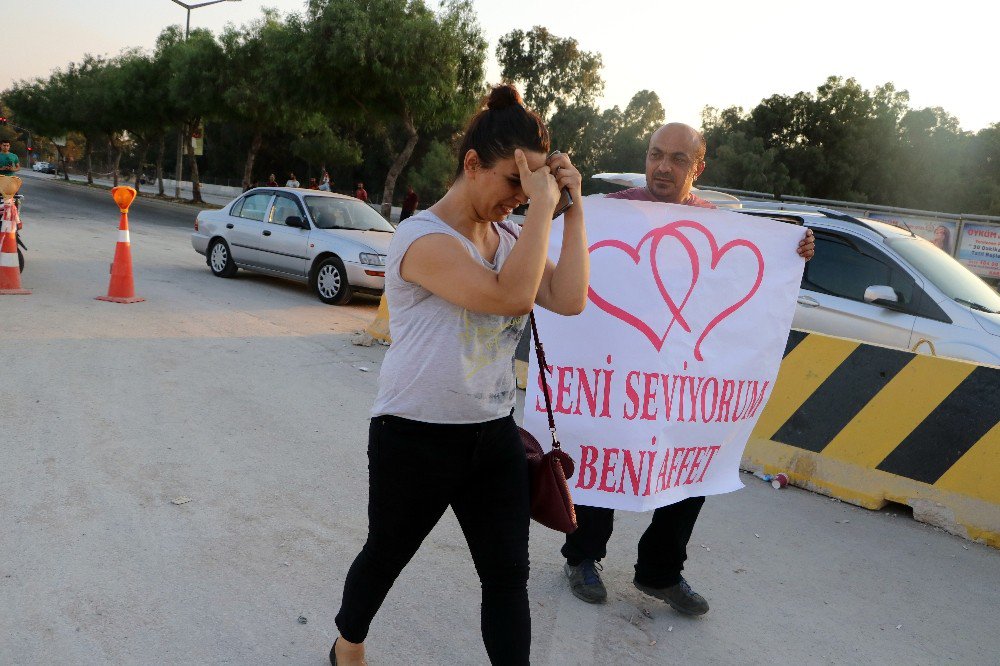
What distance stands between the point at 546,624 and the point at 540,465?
42.6 inches

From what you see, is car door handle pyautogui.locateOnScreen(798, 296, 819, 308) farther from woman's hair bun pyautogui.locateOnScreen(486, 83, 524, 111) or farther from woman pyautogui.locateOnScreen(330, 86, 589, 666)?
woman's hair bun pyautogui.locateOnScreen(486, 83, 524, 111)

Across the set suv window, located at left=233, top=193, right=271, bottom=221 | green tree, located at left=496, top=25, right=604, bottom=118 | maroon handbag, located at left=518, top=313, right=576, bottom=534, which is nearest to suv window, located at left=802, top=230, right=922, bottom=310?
maroon handbag, located at left=518, top=313, right=576, bottom=534

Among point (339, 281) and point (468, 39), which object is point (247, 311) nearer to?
point (339, 281)

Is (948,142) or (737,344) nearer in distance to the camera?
(737,344)

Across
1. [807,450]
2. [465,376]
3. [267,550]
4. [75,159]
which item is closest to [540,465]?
[465,376]

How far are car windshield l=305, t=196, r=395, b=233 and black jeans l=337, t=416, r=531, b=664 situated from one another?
996 centimetres

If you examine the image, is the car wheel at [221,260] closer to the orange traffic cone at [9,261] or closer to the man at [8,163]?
the man at [8,163]

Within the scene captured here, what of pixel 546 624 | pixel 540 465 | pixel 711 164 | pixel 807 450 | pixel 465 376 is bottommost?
pixel 546 624

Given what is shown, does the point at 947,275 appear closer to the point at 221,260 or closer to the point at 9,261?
the point at 9,261

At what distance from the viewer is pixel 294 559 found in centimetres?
367

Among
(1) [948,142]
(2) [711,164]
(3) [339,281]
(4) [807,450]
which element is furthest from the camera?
(2) [711,164]

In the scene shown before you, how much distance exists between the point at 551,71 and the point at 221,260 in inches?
1857

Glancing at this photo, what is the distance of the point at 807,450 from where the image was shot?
529 centimetres

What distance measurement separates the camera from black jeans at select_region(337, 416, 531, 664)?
2350 mm
